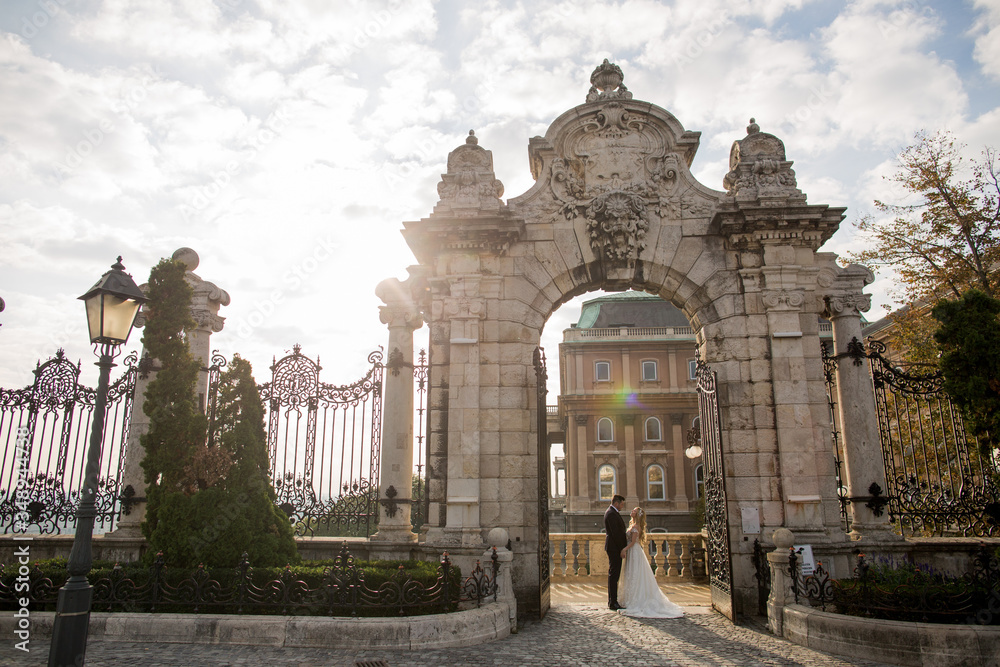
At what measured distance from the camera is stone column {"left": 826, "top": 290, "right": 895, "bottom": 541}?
31.7 ft

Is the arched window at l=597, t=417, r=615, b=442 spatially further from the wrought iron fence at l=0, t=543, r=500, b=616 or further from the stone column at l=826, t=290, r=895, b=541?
the wrought iron fence at l=0, t=543, r=500, b=616

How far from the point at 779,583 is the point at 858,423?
3.20m

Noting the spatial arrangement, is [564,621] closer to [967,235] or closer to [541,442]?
[541,442]

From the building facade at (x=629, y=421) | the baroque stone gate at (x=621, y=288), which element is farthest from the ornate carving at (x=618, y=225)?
the building facade at (x=629, y=421)

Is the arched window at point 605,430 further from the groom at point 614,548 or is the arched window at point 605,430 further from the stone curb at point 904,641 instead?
the stone curb at point 904,641

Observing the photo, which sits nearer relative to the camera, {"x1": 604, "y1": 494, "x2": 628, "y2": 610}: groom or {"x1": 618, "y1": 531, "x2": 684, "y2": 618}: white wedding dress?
{"x1": 618, "y1": 531, "x2": 684, "y2": 618}: white wedding dress

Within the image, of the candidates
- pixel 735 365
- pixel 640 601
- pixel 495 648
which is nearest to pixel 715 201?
pixel 735 365

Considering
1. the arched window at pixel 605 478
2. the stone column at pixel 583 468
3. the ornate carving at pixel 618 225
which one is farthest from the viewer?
the arched window at pixel 605 478

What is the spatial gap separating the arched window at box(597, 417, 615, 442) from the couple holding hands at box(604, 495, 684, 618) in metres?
24.2

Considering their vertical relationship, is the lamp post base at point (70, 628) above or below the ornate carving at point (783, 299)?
below

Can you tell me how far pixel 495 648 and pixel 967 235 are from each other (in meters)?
14.5

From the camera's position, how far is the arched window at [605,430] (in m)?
34.8

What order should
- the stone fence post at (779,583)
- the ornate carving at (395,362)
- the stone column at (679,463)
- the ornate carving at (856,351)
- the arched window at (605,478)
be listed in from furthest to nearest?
the arched window at (605,478) < the stone column at (679,463) < the ornate carving at (395,362) < the ornate carving at (856,351) < the stone fence post at (779,583)

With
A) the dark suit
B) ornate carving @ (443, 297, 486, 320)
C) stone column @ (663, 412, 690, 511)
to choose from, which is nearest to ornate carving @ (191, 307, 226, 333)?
ornate carving @ (443, 297, 486, 320)
